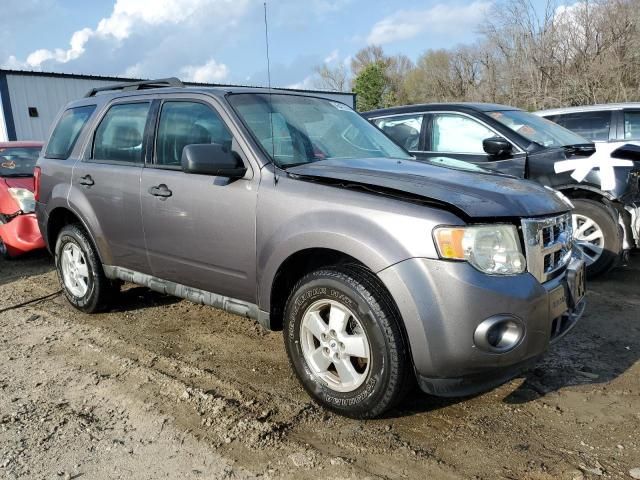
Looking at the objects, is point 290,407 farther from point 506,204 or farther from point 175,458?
point 506,204

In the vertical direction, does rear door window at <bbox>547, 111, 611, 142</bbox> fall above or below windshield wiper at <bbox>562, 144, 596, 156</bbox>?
above

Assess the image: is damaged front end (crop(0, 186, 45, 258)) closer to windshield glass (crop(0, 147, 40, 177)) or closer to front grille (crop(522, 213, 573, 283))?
windshield glass (crop(0, 147, 40, 177))

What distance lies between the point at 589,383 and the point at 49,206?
4499 millimetres

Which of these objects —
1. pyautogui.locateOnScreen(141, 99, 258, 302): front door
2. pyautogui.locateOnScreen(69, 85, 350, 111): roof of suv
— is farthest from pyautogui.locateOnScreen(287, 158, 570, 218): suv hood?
pyautogui.locateOnScreen(69, 85, 350, 111): roof of suv

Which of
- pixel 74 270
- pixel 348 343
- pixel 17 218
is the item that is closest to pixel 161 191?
pixel 74 270

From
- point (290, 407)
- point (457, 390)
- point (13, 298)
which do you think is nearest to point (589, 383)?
point (457, 390)

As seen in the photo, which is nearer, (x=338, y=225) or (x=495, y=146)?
(x=338, y=225)

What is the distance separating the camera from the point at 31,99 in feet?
65.3

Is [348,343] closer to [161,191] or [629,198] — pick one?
[161,191]

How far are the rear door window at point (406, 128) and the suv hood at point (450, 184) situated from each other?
9.44 ft

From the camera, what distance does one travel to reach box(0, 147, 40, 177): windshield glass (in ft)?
23.6

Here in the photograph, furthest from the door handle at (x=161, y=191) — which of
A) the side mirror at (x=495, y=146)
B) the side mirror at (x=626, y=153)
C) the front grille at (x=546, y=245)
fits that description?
the side mirror at (x=626, y=153)

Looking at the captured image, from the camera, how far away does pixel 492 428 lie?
2.87 meters

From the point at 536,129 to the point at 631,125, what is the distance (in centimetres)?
191
